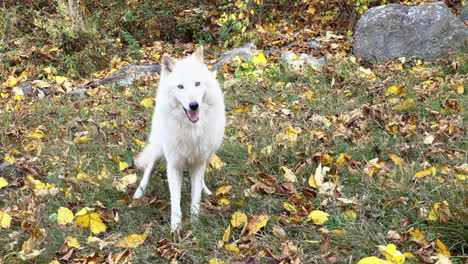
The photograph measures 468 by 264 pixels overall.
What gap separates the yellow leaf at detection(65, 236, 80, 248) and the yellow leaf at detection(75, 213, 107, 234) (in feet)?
0.65

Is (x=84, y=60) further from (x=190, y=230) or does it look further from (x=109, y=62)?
(x=190, y=230)

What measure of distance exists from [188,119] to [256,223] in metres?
0.95

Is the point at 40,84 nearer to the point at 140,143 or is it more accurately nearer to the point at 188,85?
the point at 140,143

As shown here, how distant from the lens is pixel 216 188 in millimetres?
3793

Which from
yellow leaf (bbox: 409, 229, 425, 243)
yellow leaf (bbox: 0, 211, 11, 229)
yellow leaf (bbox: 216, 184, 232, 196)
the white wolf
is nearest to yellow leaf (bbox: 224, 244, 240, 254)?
the white wolf

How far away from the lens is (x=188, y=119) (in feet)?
10.5

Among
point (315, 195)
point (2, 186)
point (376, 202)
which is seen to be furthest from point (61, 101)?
point (376, 202)

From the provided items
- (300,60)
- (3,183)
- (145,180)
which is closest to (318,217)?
(145,180)

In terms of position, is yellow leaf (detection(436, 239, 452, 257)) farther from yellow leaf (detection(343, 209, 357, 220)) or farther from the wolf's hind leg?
the wolf's hind leg

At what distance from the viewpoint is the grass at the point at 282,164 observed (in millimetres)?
2494

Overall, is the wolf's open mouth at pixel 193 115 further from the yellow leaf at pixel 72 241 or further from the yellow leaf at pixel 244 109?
the yellow leaf at pixel 244 109

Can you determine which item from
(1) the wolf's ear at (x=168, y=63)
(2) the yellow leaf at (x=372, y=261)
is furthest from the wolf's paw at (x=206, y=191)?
(2) the yellow leaf at (x=372, y=261)

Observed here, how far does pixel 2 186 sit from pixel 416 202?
10.9 feet

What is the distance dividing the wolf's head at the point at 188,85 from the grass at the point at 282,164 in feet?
2.45
